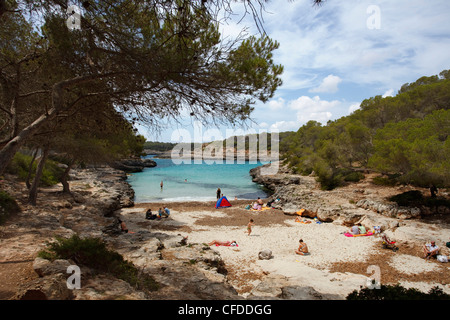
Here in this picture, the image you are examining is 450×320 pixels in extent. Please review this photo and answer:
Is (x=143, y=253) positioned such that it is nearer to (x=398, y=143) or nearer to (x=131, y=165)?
(x=398, y=143)

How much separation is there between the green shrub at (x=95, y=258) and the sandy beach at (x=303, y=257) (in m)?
2.64

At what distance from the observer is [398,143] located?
15.2 m

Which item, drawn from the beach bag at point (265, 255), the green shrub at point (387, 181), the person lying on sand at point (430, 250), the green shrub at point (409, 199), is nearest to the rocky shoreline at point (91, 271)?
the beach bag at point (265, 255)

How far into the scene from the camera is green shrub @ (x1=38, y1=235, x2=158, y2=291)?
4883 mm

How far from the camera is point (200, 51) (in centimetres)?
548

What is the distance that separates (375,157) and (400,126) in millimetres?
3172

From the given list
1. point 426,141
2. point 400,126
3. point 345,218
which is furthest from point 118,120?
point 400,126

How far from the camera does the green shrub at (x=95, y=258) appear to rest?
4883mm

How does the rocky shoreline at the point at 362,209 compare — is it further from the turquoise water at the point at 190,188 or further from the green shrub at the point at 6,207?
the green shrub at the point at 6,207

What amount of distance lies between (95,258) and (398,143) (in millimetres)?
17119

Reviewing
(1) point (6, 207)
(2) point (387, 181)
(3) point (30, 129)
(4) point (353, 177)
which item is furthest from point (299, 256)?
(4) point (353, 177)

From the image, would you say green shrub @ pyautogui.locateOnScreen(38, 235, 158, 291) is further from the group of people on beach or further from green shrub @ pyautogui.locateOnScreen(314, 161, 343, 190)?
green shrub @ pyautogui.locateOnScreen(314, 161, 343, 190)

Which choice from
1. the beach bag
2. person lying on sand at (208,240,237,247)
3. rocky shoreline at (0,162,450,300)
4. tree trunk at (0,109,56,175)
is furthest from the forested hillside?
tree trunk at (0,109,56,175)
